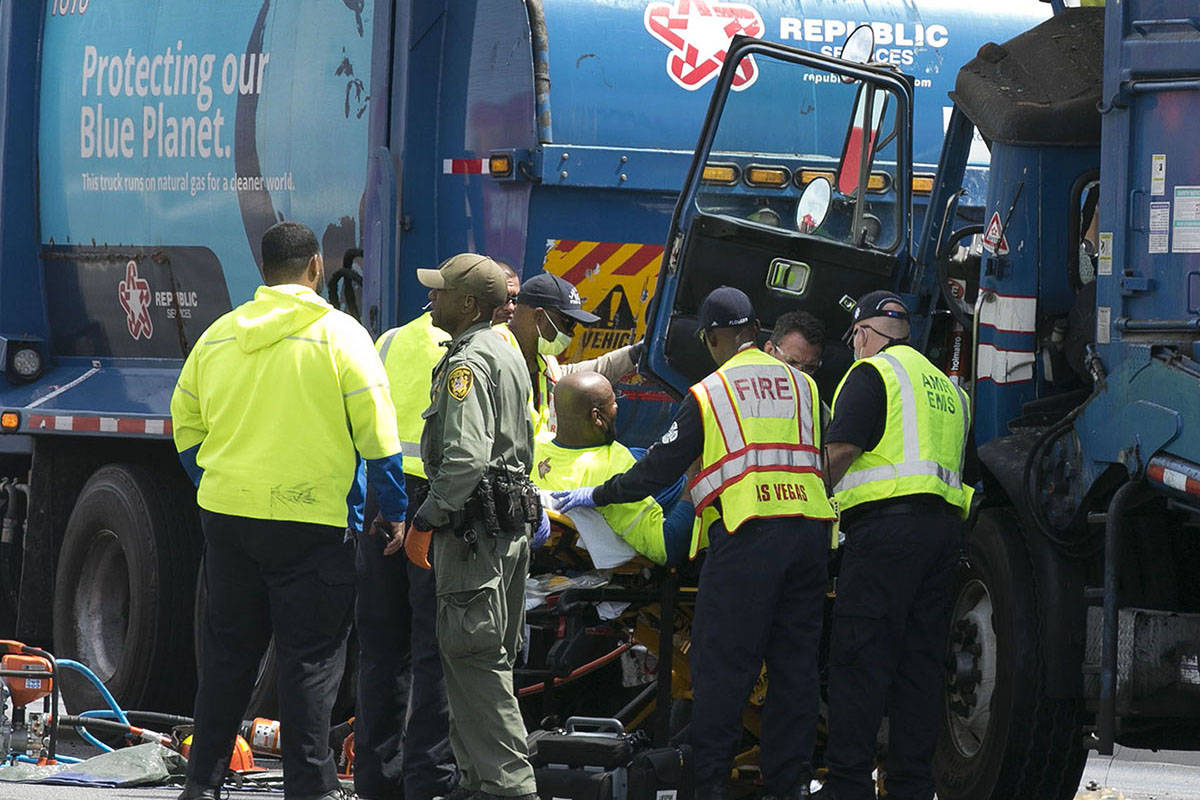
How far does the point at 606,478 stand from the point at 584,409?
0.24m

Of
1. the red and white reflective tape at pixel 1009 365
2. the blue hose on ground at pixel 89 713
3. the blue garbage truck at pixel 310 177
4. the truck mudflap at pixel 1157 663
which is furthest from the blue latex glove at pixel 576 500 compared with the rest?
the blue hose on ground at pixel 89 713

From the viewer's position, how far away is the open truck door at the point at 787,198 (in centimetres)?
744

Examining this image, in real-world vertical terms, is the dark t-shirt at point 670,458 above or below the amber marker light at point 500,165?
below

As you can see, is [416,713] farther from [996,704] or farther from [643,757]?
[996,704]

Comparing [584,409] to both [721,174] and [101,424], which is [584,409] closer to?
[721,174]

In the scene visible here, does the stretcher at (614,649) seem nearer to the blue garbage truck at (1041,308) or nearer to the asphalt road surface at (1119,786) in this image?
the blue garbage truck at (1041,308)

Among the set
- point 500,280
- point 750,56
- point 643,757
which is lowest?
point 643,757

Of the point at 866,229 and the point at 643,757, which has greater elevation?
the point at 866,229

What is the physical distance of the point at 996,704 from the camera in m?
6.68

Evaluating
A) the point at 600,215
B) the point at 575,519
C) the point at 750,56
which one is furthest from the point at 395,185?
the point at 575,519

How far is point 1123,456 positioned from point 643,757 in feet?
5.36

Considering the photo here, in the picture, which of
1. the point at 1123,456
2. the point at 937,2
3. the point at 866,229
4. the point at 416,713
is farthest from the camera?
the point at 937,2

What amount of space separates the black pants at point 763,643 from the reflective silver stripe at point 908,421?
1.20 ft

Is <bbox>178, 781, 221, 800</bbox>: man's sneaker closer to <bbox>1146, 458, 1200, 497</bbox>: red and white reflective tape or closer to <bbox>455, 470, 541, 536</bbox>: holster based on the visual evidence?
<bbox>455, 470, 541, 536</bbox>: holster
